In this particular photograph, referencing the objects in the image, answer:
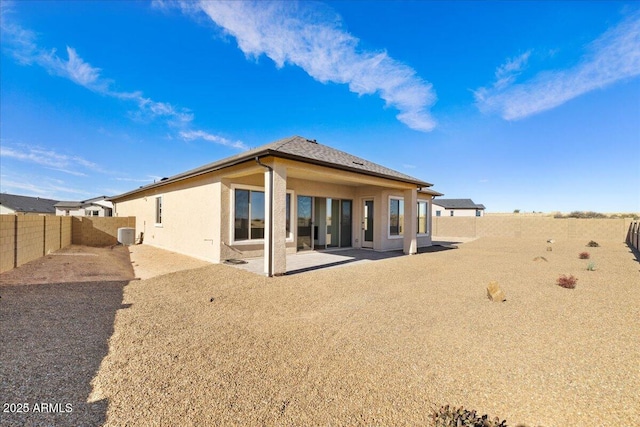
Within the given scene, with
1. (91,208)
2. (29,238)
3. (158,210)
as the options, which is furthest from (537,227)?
(91,208)

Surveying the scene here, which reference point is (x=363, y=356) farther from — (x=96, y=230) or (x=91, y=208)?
(x=91, y=208)

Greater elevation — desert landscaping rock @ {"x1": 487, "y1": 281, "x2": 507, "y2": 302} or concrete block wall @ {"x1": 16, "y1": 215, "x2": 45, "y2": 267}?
concrete block wall @ {"x1": 16, "y1": 215, "x2": 45, "y2": 267}

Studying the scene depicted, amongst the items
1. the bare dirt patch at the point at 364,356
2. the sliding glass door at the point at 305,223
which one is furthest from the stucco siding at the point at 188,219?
the bare dirt patch at the point at 364,356

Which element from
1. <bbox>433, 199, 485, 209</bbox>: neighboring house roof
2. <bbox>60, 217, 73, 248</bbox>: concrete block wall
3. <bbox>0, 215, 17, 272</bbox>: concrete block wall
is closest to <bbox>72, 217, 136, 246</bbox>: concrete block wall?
<bbox>60, 217, 73, 248</bbox>: concrete block wall

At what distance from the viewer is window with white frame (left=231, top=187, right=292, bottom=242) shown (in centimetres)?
1006

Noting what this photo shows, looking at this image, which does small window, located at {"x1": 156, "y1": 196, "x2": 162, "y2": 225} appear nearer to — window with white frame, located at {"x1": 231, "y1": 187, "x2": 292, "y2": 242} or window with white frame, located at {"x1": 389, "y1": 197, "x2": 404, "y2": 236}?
window with white frame, located at {"x1": 231, "y1": 187, "x2": 292, "y2": 242}

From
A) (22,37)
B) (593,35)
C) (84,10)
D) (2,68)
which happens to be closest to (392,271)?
(593,35)

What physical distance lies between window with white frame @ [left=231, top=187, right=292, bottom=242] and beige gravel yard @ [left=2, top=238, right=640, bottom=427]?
12.1 feet

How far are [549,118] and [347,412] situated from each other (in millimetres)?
18107

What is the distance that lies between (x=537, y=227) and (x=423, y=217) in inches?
652

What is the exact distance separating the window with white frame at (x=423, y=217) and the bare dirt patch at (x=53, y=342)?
47.1 ft

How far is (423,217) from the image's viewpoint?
16.5m

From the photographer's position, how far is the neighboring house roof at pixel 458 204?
1875 inches

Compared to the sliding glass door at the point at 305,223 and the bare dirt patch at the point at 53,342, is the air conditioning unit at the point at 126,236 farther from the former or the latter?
the sliding glass door at the point at 305,223
